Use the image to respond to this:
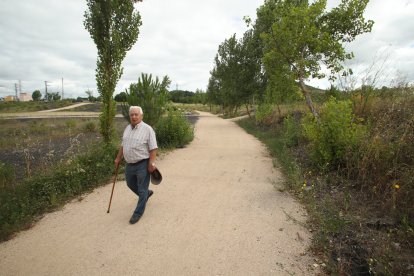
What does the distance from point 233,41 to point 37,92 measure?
10974 centimetres

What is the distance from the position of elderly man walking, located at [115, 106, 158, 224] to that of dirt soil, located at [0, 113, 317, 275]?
405 millimetres

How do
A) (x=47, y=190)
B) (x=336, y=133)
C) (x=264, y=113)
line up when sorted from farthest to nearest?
1. (x=264, y=113)
2. (x=336, y=133)
3. (x=47, y=190)

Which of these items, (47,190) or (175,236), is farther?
(47,190)

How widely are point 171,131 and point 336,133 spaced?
728cm

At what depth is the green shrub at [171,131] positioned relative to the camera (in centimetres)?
1164

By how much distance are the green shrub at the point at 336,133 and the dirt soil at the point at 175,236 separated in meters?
1.31

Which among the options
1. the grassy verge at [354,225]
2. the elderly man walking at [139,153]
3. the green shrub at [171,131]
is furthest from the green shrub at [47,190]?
the grassy verge at [354,225]

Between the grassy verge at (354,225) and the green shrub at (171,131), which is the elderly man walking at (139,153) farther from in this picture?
the green shrub at (171,131)

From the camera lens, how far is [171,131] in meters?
11.7

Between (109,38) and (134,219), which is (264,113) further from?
(134,219)

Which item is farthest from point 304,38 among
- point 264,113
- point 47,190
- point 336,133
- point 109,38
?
point 264,113

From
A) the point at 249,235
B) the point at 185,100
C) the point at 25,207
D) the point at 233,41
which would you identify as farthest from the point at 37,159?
the point at 185,100

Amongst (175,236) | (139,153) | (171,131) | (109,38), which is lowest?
(175,236)

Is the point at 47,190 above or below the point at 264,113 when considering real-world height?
below
